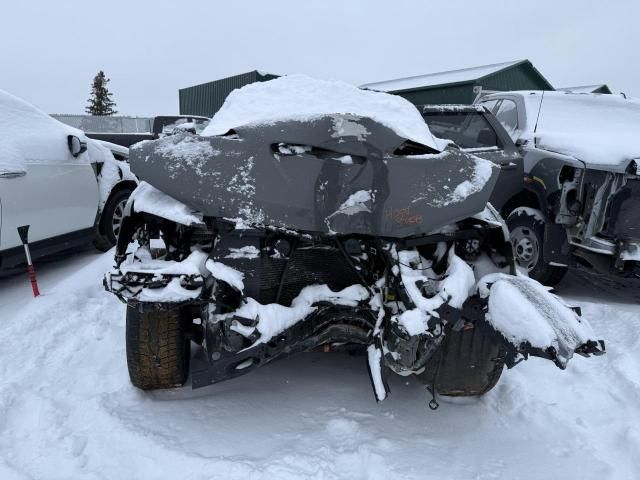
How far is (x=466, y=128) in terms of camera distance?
5.26 meters

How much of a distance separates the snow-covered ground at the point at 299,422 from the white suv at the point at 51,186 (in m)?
1.21

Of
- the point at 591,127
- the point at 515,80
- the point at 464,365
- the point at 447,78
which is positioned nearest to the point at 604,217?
the point at 591,127

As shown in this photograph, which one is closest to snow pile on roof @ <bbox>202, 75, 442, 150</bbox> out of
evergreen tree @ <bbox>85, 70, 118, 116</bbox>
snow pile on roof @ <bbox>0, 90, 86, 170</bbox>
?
snow pile on roof @ <bbox>0, 90, 86, 170</bbox>

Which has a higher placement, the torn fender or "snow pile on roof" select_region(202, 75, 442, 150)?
"snow pile on roof" select_region(202, 75, 442, 150)

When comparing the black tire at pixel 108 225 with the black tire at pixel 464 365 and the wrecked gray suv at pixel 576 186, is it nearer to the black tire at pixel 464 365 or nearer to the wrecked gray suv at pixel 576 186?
the black tire at pixel 464 365

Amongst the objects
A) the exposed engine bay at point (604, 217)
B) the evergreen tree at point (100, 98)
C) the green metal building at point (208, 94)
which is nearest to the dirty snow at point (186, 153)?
the exposed engine bay at point (604, 217)

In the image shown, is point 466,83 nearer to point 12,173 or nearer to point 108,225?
point 108,225

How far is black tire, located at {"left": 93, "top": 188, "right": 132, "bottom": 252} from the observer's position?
5.41m

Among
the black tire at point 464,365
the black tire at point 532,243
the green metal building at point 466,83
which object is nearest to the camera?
the black tire at point 464,365

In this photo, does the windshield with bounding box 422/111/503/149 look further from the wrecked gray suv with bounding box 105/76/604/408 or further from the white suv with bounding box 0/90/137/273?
the white suv with bounding box 0/90/137/273

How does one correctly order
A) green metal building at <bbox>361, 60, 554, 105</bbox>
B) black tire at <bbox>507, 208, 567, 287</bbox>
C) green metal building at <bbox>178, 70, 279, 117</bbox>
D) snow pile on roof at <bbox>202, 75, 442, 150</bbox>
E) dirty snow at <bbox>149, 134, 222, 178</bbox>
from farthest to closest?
green metal building at <bbox>178, 70, 279, 117</bbox> → green metal building at <bbox>361, 60, 554, 105</bbox> → black tire at <bbox>507, 208, 567, 287</bbox> → snow pile on roof at <bbox>202, 75, 442, 150</bbox> → dirty snow at <bbox>149, 134, 222, 178</bbox>

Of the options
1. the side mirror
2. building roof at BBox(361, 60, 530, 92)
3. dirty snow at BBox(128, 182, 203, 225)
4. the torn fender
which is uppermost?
building roof at BBox(361, 60, 530, 92)

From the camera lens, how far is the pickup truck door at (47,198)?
411 cm

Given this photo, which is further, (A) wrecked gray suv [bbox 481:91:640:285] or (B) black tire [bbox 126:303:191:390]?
(A) wrecked gray suv [bbox 481:91:640:285]
